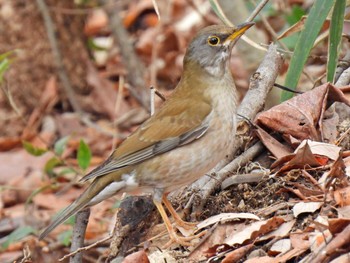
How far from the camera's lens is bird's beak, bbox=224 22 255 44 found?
18.4 ft

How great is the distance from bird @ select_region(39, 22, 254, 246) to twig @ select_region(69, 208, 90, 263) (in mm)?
55

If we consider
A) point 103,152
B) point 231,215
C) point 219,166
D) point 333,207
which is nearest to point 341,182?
point 333,207

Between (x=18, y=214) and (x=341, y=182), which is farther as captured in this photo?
(x=18, y=214)

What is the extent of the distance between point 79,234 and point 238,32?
1628mm

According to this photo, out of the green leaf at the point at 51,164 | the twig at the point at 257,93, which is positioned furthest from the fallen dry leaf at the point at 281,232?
the green leaf at the point at 51,164

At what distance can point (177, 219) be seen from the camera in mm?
5348

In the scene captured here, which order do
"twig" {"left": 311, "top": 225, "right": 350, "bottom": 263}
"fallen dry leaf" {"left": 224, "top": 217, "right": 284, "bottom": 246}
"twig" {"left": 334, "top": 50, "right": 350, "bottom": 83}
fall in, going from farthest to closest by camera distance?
1. "twig" {"left": 334, "top": 50, "right": 350, "bottom": 83}
2. "fallen dry leaf" {"left": 224, "top": 217, "right": 284, "bottom": 246}
3. "twig" {"left": 311, "top": 225, "right": 350, "bottom": 263}

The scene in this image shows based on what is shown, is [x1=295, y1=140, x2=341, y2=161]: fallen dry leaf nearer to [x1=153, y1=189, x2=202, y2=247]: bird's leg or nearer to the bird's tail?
[x1=153, y1=189, x2=202, y2=247]: bird's leg

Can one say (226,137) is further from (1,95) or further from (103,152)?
(1,95)

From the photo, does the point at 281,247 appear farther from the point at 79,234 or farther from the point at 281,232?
the point at 79,234

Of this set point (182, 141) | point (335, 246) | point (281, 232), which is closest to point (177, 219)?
point (182, 141)

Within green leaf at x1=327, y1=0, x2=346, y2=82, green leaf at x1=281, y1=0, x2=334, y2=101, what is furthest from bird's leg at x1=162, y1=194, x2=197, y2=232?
green leaf at x1=327, y1=0, x2=346, y2=82

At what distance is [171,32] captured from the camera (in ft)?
39.5

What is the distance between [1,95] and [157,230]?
5.54 metres
